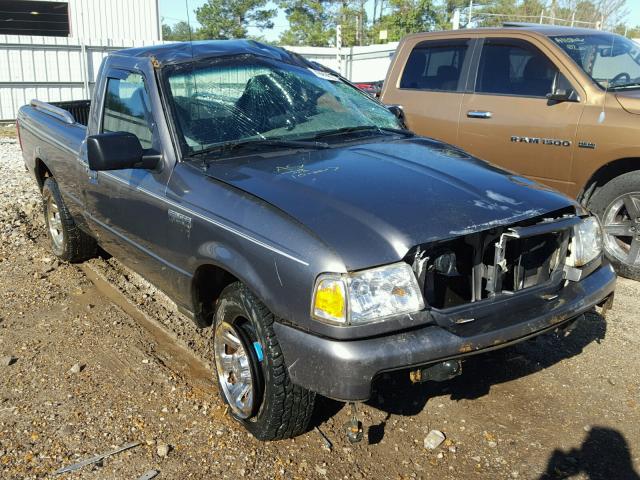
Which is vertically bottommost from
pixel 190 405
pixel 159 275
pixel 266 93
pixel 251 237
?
pixel 190 405

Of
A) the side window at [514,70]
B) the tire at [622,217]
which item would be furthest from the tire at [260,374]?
the side window at [514,70]

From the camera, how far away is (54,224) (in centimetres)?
586

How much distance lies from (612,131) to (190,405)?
3.91 m

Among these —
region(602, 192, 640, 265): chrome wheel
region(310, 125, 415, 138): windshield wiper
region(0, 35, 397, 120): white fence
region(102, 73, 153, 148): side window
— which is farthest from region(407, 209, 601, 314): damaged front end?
region(0, 35, 397, 120): white fence

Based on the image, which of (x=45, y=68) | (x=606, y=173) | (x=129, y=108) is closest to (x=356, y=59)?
(x=45, y=68)

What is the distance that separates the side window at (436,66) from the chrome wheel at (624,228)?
1920 millimetres

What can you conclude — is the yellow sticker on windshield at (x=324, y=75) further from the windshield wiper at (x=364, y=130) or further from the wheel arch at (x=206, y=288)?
the wheel arch at (x=206, y=288)

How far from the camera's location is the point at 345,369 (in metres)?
2.48

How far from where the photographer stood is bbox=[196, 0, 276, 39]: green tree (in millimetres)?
37250

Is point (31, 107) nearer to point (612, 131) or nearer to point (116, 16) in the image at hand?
point (612, 131)

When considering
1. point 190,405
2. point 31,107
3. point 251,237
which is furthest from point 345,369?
point 31,107

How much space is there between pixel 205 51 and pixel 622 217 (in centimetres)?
368

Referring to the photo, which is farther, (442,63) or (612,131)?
(442,63)

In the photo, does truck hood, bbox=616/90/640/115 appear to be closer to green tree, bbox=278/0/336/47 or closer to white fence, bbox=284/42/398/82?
white fence, bbox=284/42/398/82
